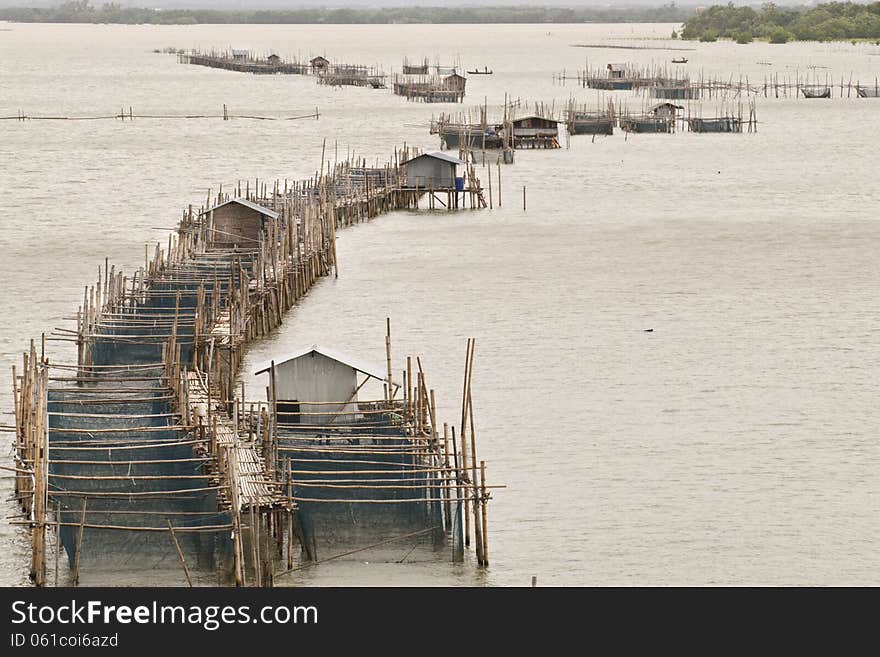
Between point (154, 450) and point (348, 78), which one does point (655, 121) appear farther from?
point (154, 450)

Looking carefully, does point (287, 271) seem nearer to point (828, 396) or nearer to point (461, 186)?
point (828, 396)

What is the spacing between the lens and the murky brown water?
17.7m

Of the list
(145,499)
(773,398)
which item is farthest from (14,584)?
(773,398)

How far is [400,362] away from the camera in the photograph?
81.3ft

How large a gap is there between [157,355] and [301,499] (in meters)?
6.90

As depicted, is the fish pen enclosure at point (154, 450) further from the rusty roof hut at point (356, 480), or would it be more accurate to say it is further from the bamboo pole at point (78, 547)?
the rusty roof hut at point (356, 480)

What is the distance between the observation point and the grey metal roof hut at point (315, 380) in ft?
63.3

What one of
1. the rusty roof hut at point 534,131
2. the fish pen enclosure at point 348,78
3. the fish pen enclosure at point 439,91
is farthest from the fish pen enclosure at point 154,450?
the fish pen enclosure at point 348,78

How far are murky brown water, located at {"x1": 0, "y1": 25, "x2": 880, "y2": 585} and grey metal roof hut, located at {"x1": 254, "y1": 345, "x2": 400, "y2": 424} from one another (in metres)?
2.06

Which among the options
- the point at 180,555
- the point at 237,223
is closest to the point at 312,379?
the point at 180,555

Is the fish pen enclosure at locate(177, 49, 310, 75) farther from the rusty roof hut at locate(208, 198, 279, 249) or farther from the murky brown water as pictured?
the rusty roof hut at locate(208, 198, 279, 249)

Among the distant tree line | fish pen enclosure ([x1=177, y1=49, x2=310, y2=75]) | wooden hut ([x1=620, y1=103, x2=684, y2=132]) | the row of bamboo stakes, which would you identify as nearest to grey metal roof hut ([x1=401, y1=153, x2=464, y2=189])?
wooden hut ([x1=620, y1=103, x2=684, y2=132])

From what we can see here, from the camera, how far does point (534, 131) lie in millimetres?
59156
